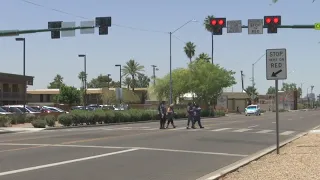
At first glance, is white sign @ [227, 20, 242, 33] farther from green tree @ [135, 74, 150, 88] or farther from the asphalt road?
green tree @ [135, 74, 150, 88]

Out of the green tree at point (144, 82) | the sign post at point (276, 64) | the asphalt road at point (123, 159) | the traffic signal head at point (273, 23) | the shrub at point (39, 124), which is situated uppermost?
the green tree at point (144, 82)

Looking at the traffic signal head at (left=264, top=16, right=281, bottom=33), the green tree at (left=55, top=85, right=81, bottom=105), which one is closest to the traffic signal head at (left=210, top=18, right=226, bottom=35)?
the traffic signal head at (left=264, top=16, right=281, bottom=33)

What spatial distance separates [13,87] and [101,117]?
38252mm

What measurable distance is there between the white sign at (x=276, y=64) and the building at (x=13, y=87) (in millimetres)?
57510

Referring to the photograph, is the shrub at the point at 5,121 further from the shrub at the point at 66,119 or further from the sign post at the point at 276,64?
the sign post at the point at 276,64

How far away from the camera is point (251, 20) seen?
26.5 meters

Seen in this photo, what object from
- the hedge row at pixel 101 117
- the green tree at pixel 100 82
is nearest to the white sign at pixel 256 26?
the hedge row at pixel 101 117

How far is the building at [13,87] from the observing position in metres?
68.5

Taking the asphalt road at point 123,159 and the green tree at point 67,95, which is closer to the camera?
the asphalt road at point 123,159

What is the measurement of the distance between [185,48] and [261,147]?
7931cm

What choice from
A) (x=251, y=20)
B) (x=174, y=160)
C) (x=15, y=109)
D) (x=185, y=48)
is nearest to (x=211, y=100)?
(x=185, y=48)

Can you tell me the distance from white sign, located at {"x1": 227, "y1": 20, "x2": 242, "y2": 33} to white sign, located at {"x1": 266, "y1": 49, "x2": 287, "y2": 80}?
1218 cm

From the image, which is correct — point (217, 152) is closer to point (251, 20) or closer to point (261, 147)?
point (261, 147)

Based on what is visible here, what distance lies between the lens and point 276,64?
14656 mm
